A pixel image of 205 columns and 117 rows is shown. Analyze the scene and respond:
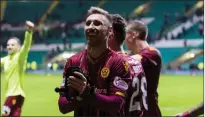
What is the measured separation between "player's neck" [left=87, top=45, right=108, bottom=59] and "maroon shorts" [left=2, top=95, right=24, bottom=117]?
449 centimetres

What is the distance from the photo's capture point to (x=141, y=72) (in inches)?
136

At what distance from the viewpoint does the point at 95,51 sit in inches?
105

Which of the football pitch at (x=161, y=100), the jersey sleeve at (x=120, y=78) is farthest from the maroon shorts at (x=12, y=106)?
the jersey sleeve at (x=120, y=78)

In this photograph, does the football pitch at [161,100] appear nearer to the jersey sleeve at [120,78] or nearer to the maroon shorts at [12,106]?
the maroon shorts at [12,106]

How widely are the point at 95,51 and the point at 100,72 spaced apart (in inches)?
5.2

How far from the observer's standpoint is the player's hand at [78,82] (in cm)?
240

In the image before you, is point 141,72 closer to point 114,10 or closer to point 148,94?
point 148,94

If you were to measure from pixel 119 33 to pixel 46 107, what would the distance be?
983 cm

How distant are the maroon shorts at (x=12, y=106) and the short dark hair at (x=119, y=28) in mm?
3986

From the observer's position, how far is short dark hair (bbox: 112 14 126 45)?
3.25 meters

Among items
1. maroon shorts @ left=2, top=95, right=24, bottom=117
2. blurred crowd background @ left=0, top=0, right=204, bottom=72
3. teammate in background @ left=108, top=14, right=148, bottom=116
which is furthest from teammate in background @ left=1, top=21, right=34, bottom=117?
blurred crowd background @ left=0, top=0, right=204, bottom=72

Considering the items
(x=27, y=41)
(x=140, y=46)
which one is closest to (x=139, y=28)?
(x=140, y=46)

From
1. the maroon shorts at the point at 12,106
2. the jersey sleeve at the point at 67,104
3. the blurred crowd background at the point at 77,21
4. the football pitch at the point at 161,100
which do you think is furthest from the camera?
the blurred crowd background at the point at 77,21

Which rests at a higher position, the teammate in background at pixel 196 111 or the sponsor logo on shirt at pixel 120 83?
the sponsor logo on shirt at pixel 120 83
